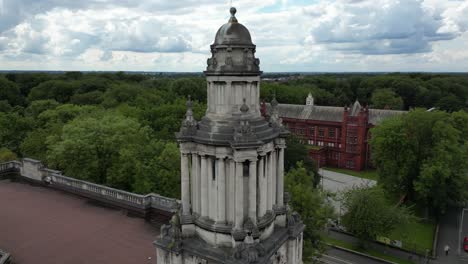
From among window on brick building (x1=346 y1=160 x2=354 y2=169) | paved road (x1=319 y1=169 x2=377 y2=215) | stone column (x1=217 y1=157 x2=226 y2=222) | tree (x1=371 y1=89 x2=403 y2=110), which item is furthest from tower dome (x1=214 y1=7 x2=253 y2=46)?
tree (x1=371 y1=89 x2=403 y2=110)

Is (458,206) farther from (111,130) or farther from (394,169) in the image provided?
(111,130)

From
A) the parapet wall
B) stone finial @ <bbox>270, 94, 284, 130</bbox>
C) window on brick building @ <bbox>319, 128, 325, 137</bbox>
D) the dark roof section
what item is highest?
stone finial @ <bbox>270, 94, 284, 130</bbox>

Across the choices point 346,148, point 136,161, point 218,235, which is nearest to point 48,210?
point 136,161

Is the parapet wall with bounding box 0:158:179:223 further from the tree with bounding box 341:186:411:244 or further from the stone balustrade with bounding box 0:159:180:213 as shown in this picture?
the tree with bounding box 341:186:411:244

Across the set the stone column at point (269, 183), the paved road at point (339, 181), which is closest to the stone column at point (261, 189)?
the stone column at point (269, 183)

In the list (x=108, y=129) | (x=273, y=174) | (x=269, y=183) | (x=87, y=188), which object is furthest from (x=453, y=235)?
(x=108, y=129)
